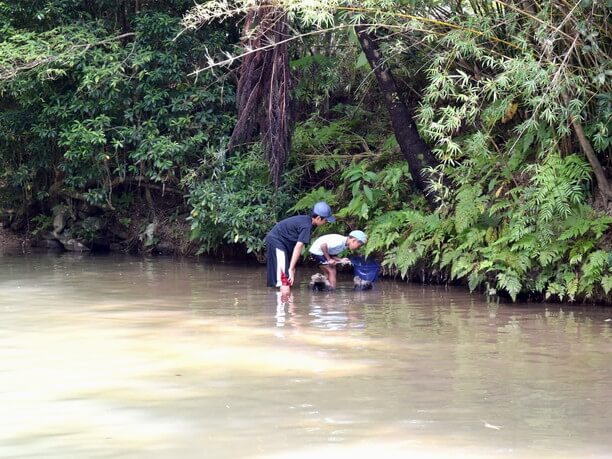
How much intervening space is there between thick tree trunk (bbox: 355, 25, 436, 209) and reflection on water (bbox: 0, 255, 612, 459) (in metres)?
1.99

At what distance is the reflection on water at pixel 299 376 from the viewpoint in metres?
5.96

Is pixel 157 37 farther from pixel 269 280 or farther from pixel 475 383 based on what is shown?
pixel 475 383

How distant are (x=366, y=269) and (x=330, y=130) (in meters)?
3.70

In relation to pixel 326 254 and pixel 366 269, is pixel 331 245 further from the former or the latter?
pixel 366 269

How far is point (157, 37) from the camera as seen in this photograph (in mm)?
17422

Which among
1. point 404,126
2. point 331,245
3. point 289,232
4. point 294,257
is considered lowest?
point 294,257

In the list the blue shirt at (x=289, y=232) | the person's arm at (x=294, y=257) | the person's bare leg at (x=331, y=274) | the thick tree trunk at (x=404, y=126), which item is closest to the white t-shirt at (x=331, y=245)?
the person's bare leg at (x=331, y=274)

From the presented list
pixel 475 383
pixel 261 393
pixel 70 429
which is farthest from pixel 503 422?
pixel 70 429

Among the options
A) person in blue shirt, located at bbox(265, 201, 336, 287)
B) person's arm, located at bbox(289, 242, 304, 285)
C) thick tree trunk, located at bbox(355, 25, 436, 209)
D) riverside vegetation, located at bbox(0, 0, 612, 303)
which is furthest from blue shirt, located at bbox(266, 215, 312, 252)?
thick tree trunk, located at bbox(355, 25, 436, 209)

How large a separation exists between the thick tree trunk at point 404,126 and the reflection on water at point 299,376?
1.99 metres

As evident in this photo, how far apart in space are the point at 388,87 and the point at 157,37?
5416 mm

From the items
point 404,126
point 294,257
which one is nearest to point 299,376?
point 294,257

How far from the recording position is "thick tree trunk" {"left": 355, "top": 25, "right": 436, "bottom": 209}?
13758 mm

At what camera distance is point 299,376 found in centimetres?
769
